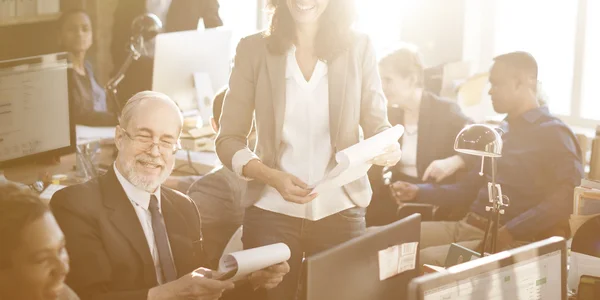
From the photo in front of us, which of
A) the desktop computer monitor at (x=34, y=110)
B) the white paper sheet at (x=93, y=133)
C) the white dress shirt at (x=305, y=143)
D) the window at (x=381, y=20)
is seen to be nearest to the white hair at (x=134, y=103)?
the white dress shirt at (x=305, y=143)

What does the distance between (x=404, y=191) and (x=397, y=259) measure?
1929 mm

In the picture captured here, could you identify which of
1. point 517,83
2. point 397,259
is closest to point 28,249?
point 397,259

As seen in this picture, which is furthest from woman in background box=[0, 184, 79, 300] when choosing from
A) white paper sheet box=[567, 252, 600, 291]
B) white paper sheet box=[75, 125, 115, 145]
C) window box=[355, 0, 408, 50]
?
window box=[355, 0, 408, 50]

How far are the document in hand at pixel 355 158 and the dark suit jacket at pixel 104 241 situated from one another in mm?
483

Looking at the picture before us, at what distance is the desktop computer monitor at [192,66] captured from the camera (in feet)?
14.4

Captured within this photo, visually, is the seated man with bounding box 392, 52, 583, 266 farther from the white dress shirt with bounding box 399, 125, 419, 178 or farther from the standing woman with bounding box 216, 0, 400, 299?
the standing woman with bounding box 216, 0, 400, 299

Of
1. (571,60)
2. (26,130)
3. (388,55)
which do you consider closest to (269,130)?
(26,130)

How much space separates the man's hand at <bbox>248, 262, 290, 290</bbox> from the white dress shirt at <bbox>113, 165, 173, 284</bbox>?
287 millimetres

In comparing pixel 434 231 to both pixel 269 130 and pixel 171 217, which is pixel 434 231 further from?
pixel 171 217

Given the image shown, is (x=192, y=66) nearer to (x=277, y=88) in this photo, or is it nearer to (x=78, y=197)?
(x=277, y=88)

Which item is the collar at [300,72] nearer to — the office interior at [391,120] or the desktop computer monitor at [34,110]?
the office interior at [391,120]

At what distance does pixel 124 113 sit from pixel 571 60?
4.22m

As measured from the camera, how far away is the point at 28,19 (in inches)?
227

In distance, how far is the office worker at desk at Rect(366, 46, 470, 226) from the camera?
410 centimetres
